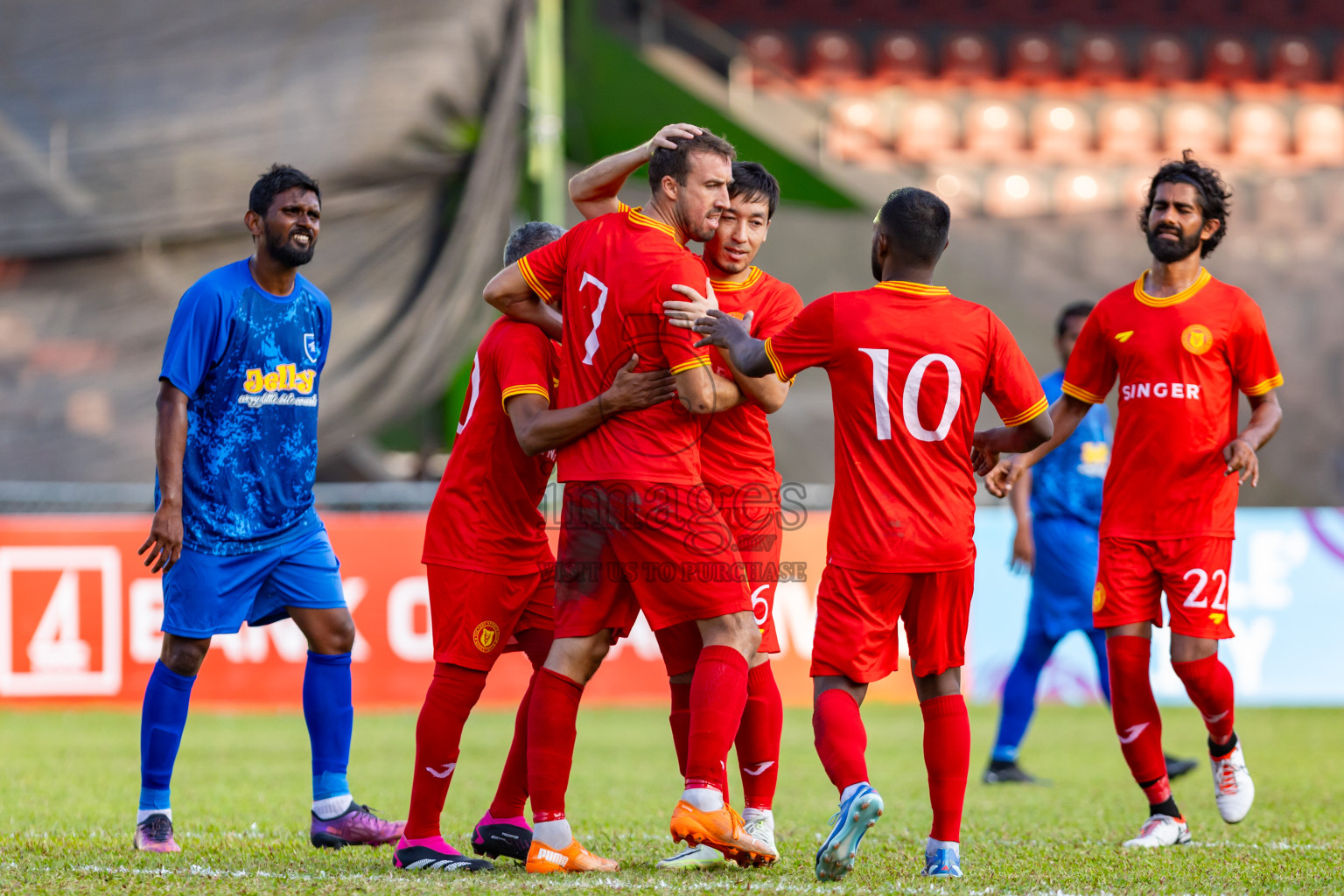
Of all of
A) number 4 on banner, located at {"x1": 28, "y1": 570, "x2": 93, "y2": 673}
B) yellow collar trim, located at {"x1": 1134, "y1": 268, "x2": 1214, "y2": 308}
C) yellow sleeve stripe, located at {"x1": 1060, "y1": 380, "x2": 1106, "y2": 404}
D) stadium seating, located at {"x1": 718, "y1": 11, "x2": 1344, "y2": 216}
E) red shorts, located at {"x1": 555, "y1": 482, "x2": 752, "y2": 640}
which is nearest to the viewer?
red shorts, located at {"x1": 555, "y1": 482, "x2": 752, "y2": 640}

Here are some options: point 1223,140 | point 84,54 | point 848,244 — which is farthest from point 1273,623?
point 1223,140

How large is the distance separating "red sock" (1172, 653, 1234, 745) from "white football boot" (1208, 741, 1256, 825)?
0.08 m

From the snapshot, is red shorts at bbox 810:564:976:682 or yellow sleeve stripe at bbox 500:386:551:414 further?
yellow sleeve stripe at bbox 500:386:551:414

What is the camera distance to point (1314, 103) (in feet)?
68.4

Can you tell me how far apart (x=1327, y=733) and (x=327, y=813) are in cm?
700

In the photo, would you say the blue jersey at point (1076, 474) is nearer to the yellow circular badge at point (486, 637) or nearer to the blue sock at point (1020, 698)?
the blue sock at point (1020, 698)

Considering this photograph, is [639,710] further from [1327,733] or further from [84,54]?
[84,54]

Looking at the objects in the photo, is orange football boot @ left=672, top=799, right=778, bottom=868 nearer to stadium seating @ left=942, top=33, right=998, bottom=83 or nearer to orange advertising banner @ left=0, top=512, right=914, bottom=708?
orange advertising banner @ left=0, top=512, right=914, bottom=708

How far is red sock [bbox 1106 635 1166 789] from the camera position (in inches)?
195

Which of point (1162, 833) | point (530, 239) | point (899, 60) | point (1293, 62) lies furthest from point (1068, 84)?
point (530, 239)

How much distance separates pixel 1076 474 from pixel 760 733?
340 cm

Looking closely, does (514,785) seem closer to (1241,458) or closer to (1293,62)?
(1241,458)

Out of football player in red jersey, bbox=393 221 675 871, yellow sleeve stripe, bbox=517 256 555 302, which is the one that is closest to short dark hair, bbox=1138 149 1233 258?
yellow sleeve stripe, bbox=517 256 555 302

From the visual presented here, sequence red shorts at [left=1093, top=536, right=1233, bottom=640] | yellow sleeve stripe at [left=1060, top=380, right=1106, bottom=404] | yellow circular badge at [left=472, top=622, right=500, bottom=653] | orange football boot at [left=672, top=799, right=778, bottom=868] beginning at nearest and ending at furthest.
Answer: orange football boot at [left=672, top=799, right=778, bottom=868] < yellow circular badge at [left=472, top=622, right=500, bottom=653] < red shorts at [left=1093, top=536, right=1233, bottom=640] < yellow sleeve stripe at [left=1060, top=380, right=1106, bottom=404]
